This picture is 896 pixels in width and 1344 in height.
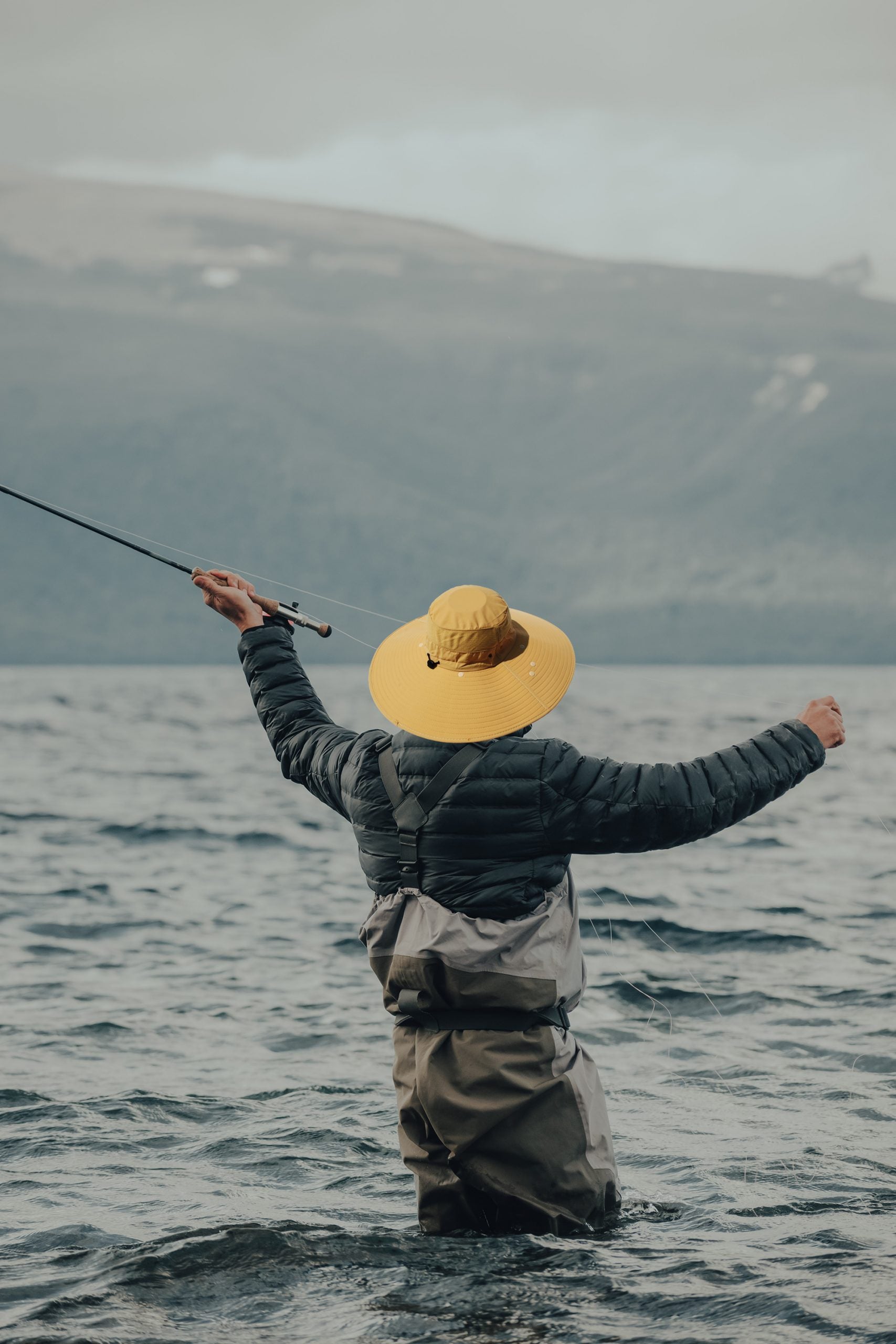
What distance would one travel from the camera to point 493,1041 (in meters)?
4.74

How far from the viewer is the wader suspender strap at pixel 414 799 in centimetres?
464

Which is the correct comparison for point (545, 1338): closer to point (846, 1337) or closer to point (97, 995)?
point (846, 1337)

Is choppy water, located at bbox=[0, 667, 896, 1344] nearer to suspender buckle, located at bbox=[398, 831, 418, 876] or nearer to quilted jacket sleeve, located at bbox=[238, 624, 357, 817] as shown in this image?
suspender buckle, located at bbox=[398, 831, 418, 876]

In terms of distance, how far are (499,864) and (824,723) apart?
43.7 inches

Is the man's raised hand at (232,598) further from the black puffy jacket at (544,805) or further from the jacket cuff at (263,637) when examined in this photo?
the black puffy jacket at (544,805)

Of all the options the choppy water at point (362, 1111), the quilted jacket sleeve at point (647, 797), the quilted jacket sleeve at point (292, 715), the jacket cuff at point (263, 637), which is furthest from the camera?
the jacket cuff at point (263, 637)

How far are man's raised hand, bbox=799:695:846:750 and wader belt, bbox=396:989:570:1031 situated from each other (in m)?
1.16

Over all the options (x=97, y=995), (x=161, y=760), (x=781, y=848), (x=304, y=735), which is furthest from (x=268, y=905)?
(x=161, y=760)

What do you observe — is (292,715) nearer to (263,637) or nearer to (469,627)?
(263,637)

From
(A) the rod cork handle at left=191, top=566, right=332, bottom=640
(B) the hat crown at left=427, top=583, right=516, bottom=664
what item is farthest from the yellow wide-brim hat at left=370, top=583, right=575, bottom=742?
(A) the rod cork handle at left=191, top=566, right=332, bottom=640

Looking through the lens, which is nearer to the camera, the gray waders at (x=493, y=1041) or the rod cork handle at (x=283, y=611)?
the gray waders at (x=493, y=1041)

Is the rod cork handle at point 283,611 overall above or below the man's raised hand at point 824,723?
above

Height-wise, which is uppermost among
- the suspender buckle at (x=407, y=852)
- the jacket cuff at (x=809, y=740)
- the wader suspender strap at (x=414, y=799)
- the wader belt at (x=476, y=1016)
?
the jacket cuff at (x=809, y=740)

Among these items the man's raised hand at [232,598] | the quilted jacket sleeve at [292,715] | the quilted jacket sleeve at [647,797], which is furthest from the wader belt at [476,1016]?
the man's raised hand at [232,598]
